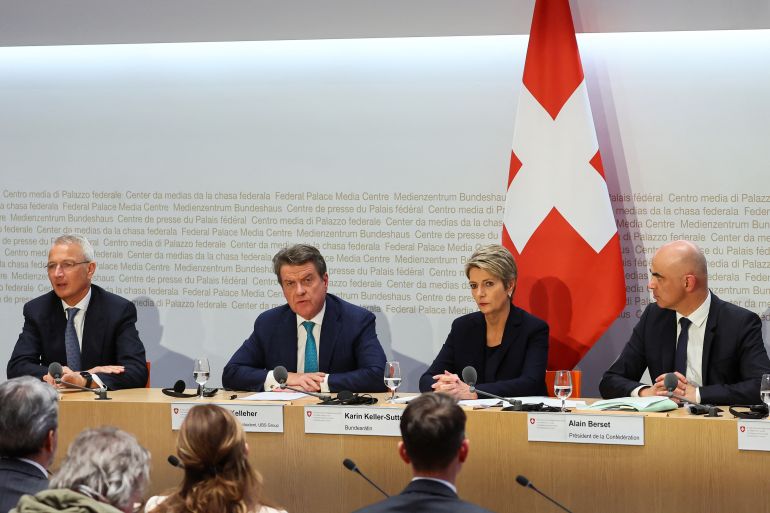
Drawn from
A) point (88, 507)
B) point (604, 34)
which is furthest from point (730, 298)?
point (88, 507)

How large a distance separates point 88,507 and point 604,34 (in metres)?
4.79

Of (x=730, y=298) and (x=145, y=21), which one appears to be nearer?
(x=730, y=298)

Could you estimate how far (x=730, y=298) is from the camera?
5.98 metres

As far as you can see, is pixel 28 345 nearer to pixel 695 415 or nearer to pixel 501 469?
pixel 501 469

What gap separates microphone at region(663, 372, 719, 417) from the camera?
3.81m

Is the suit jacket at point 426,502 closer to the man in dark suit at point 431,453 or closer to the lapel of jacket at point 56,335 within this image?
the man in dark suit at point 431,453

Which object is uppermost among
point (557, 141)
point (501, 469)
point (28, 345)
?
point (557, 141)

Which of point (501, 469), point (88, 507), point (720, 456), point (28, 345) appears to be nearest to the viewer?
point (88, 507)

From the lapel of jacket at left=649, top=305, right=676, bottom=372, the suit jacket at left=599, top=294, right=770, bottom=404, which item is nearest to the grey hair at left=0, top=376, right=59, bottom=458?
the suit jacket at left=599, top=294, right=770, bottom=404

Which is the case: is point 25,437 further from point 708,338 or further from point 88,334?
point 708,338

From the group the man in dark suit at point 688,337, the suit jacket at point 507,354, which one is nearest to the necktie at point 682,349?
the man in dark suit at point 688,337

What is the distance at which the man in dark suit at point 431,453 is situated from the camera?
2.49 metres

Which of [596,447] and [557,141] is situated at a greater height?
[557,141]

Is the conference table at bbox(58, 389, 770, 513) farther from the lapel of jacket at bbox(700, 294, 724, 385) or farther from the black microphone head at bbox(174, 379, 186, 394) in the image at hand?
the lapel of jacket at bbox(700, 294, 724, 385)
